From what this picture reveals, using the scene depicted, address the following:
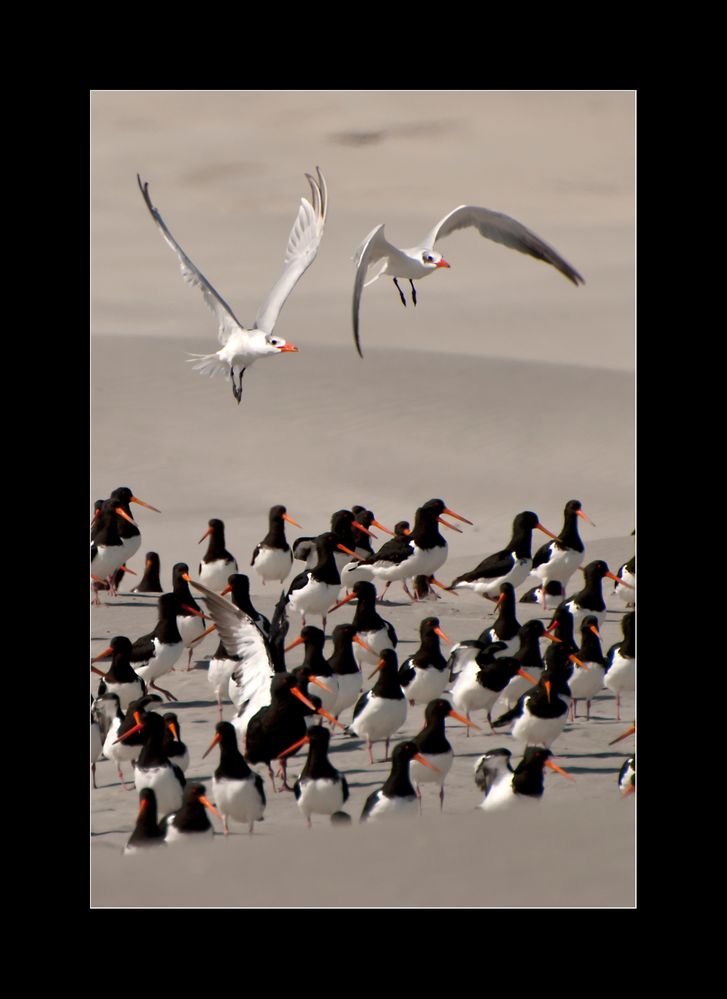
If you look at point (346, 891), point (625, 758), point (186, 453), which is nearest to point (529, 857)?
point (346, 891)

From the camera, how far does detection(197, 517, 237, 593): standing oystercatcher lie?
12.8 metres

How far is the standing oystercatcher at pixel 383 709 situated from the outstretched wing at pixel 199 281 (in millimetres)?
2760

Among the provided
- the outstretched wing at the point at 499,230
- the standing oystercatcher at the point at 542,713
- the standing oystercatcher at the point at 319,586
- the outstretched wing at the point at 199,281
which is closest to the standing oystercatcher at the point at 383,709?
the standing oystercatcher at the point at 542,713

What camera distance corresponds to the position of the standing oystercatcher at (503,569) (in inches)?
519

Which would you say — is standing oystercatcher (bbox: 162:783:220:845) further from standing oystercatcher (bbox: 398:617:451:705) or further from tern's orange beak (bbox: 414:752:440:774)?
standing oystercatcher (bbox: 398:617:451:705)

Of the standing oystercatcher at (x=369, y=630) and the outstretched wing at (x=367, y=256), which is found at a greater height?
the outstretched wing at (x=367, y=256)

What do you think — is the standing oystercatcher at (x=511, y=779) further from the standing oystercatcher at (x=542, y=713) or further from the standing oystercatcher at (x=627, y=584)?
the standing oystercatcher at (x=627, y=584)

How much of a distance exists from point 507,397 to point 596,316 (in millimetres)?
2820

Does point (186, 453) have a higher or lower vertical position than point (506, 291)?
lower

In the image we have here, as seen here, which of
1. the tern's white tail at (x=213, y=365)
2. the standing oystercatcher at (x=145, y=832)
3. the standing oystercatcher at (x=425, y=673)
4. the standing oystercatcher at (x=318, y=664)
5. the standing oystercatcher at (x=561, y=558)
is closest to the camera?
the standing oystercatcher at (x=145, y=832)

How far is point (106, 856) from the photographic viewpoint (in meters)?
8.07

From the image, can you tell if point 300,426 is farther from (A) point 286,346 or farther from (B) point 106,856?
(B) point 106,856

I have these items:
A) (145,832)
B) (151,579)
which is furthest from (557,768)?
(151,579)

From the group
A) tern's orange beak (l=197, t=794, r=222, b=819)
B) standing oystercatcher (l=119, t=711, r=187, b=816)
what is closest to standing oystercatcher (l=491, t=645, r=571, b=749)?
tern's orange beak (l=197, t=794, r=222, b=819)
